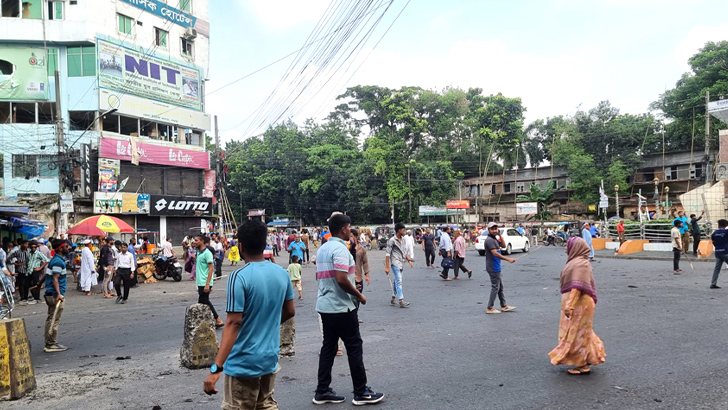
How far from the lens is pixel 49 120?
1212 inches

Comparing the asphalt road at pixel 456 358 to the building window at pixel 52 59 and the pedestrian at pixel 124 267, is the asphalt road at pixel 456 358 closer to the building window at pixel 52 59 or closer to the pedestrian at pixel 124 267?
the pedestrian at pixel 124 267

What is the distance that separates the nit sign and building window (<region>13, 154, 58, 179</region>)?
764cm

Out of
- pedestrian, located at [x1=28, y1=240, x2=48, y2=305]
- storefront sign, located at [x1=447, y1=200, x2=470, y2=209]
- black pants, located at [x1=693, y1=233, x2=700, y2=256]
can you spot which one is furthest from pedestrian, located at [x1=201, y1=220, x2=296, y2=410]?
storefront sign, located at [x1=447, y1=200, x2=470, y2=209]

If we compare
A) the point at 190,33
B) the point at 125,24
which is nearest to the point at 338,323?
the point at 125,24

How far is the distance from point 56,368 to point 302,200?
53.4 m

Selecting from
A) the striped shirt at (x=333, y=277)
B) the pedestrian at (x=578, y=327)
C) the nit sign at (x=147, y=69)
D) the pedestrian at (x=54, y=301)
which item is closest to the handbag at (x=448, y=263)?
the pedestrian at (x=578, y=327)

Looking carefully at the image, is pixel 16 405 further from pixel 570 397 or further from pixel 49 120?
pixel 49 120

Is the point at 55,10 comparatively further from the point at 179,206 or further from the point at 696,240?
the point at 696,240

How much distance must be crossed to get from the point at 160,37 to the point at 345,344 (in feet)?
120

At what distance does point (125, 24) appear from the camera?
33250mm

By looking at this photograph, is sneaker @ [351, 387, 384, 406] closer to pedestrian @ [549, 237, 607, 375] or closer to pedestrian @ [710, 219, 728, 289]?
pedestrian @ [549, 237, 607, 375]

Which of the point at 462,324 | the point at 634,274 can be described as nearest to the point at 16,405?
the point at 462,324

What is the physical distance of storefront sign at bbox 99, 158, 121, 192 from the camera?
30.6m

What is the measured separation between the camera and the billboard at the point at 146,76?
3122 centimetres
